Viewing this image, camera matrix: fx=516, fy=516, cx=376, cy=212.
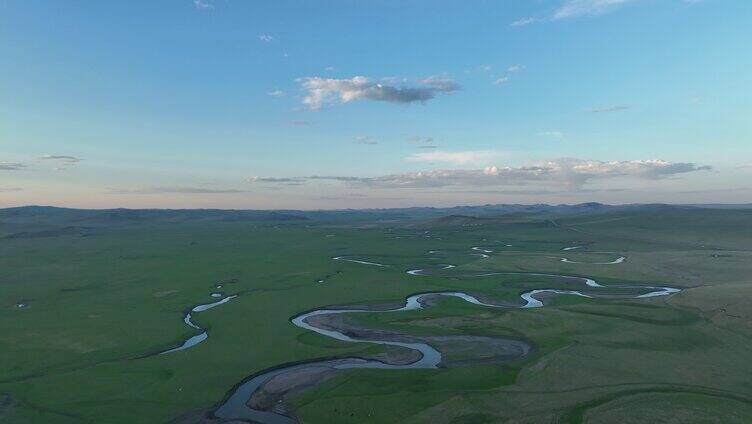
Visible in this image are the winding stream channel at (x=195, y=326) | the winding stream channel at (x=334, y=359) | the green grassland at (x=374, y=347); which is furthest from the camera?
the winding stream channel at (x=195, y=326)

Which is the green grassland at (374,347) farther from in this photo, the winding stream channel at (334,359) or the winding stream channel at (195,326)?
the winding stream channel at (334,359)

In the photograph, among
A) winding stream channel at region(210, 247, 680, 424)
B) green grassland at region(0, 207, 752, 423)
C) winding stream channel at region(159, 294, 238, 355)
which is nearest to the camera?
green grassland at region(0, 207, 752, 423)

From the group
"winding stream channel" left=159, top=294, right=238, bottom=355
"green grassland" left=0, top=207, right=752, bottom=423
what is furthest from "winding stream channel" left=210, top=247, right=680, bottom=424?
"green grassland" left=0, top=207, right=752, bottom=423

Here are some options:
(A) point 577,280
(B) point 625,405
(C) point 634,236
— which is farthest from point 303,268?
(C) point 634,236

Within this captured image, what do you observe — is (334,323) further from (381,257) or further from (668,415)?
(381,257)

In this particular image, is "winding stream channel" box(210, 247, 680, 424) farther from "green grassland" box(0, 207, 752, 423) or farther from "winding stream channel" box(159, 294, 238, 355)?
"green grassland" box(0, 207, 752, 423)

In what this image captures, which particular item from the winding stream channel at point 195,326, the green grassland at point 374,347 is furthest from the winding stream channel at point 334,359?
the green grassland at point 374,347
